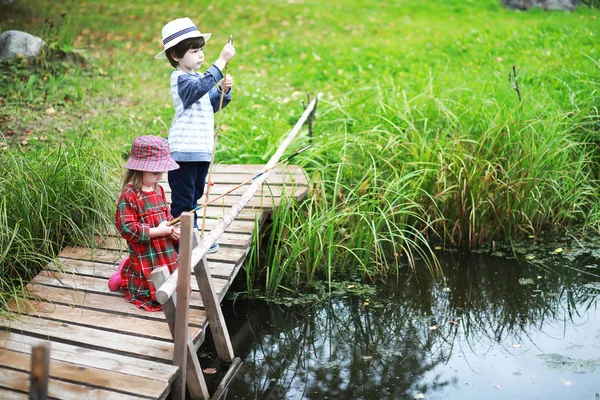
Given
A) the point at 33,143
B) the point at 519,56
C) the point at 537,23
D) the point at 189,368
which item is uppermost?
the point at 537,23

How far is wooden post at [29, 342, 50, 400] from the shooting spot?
2.12 meters

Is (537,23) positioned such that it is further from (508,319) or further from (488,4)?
(508,319)

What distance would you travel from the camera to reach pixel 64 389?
314cm

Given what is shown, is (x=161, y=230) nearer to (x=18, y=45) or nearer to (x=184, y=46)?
(x=184, y=46)

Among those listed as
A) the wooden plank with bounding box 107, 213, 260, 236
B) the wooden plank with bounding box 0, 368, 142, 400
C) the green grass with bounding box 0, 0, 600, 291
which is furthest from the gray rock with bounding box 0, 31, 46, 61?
the wooden plank with bounding box 0, 368, 142, 400

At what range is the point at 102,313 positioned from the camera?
3830 mm

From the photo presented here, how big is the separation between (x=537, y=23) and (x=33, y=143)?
8.44 meters

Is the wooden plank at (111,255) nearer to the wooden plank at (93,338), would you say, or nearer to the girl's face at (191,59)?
the wooden plank at (93,338)

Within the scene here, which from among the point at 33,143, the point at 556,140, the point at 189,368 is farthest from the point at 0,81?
the point at 556,140

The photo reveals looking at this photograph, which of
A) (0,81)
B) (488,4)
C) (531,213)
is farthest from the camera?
(488,4)

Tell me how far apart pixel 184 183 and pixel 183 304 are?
1.27 metres

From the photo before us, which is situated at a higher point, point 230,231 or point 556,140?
point 556,140

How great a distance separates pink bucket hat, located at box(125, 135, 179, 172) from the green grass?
133 centimetres


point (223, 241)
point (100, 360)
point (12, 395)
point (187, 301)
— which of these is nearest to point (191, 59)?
point (223, 241)
